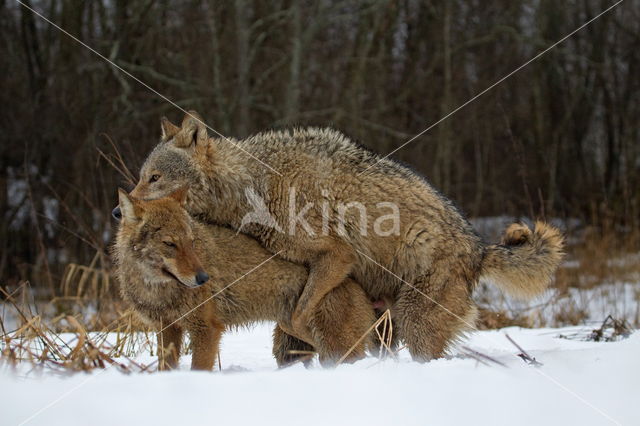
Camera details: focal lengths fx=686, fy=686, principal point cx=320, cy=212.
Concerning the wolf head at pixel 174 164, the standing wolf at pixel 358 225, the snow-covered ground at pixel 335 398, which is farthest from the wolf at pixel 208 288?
the snow-covered ground at pixel 335 398

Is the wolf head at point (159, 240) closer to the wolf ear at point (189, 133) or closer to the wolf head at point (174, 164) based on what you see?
the wolf head at point (174, 164)

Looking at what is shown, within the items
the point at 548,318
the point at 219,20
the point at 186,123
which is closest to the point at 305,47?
the point at 219,20

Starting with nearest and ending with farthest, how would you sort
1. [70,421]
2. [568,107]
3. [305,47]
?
1. [70,421]
2. [305,47]
3. [568,107]

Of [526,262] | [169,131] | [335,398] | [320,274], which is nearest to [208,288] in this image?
[320,274]

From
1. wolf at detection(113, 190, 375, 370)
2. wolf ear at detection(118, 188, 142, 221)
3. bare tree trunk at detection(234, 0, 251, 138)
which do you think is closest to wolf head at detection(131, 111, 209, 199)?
wolf at detection(113, 190, 375, 370)

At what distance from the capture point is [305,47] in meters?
15.2

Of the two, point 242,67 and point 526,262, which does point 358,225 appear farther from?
point 242,67

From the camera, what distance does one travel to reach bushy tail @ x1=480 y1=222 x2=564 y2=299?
5.23 metres

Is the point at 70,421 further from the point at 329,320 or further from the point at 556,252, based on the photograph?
the point at 556,252

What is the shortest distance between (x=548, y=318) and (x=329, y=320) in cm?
476

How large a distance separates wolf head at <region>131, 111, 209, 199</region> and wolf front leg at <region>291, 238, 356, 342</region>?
122 centimetres

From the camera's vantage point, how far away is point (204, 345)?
455 centimetres

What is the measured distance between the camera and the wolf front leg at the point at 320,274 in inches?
197

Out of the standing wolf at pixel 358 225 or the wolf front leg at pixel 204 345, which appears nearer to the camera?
the wolf front leg at pixel 204 345
